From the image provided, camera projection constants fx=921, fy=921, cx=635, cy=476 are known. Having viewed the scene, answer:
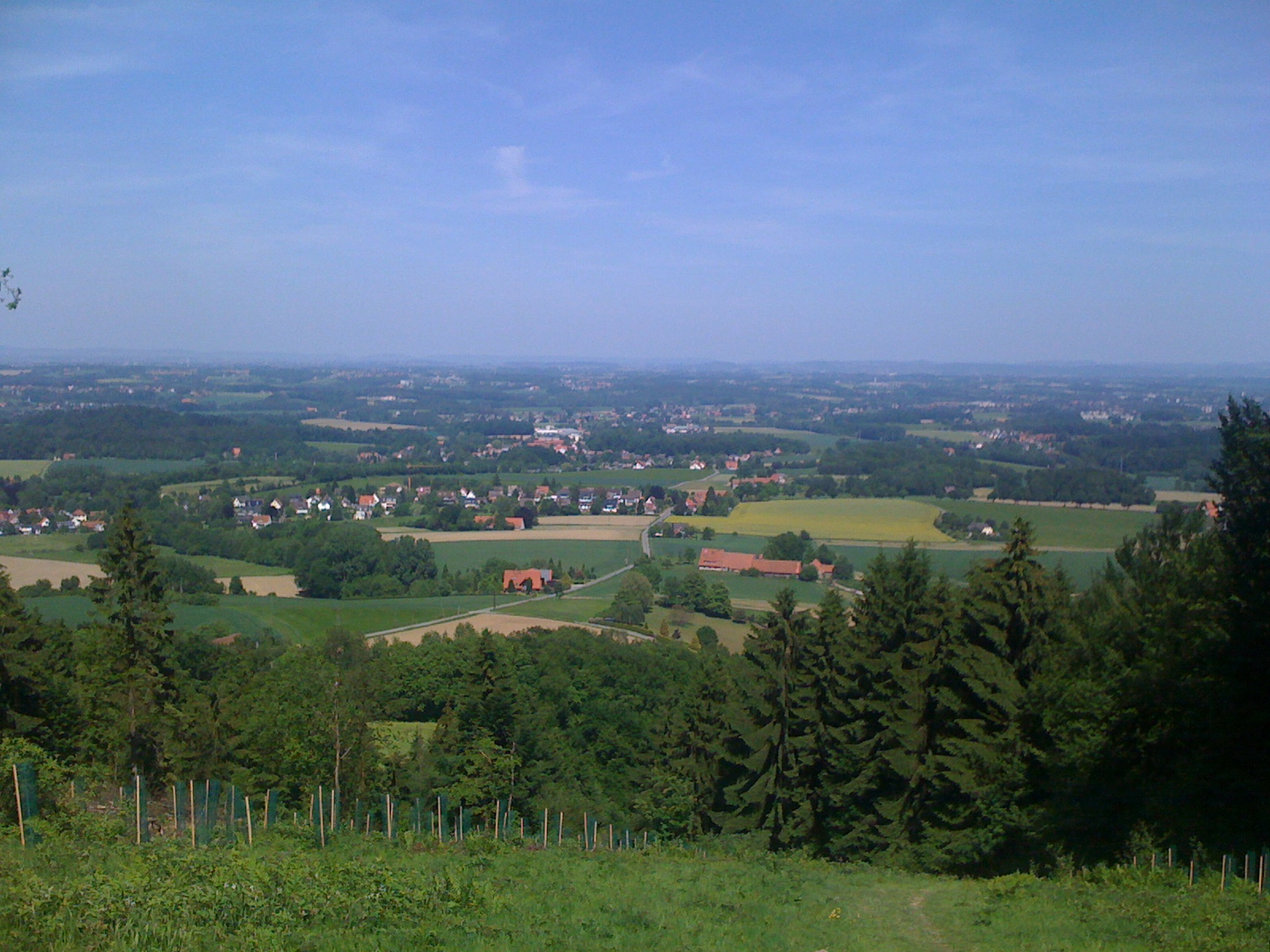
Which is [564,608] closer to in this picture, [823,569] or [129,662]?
[823,569]

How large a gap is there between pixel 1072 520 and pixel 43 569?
47.9m

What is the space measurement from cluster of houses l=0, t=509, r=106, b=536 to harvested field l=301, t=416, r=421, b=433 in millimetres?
49526

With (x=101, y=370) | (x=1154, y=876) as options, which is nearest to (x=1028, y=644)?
(x=1154, y=876)

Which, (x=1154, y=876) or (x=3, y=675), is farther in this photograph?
(x=3, y=675)

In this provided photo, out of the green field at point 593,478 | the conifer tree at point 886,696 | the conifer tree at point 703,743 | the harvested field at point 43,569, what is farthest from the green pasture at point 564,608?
the green field at point 593,478

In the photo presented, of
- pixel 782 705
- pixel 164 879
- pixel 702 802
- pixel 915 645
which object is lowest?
pixel 702 802

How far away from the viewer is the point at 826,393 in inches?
6147

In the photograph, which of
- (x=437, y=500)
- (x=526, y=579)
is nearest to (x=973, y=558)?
(x=526, y=579)

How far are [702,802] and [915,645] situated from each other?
22.9ft

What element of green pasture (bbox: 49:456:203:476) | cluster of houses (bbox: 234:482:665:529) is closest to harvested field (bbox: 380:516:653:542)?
cluster of houses (bbox: 234:482:665:529)

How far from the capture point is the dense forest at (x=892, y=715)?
12.6 m

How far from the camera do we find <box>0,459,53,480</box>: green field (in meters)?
52.2

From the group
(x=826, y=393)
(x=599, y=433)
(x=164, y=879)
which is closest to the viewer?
(x=164, y=879)

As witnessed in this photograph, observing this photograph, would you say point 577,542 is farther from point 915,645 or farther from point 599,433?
point 599,433
